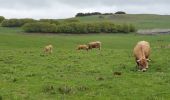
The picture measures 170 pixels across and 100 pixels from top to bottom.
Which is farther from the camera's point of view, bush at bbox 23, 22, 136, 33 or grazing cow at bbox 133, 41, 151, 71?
bush at bbox 23, 22, 136, 33

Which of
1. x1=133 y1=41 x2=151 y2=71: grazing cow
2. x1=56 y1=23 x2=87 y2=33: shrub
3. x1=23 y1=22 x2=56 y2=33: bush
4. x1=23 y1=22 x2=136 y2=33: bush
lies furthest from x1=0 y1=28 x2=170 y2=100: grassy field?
x1=56 y1=23 x2=87 y2=33: shrub

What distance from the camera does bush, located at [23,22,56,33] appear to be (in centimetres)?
9069

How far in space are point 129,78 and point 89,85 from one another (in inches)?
112

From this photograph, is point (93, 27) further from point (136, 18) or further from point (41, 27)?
point (136, 18)

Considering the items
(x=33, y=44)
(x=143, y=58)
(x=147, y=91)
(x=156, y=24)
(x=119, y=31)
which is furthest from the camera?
(x=156, y=24)

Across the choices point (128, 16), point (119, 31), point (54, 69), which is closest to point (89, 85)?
point (54, 69)

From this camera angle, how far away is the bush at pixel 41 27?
9069cm

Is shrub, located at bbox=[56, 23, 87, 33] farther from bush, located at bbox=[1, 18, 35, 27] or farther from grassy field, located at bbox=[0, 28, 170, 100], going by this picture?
grassy field, located at bbox=[0, 28, 170, 100]

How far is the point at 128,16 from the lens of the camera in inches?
5778

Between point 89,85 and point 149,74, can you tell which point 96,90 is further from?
point 149,74

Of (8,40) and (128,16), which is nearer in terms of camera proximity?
(8,40)

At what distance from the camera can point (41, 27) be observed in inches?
3602

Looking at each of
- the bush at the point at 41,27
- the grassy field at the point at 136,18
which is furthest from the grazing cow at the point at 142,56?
the grassy field at the point at 136,18

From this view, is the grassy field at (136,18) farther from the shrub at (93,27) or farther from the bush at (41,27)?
→ the bush at (41,27)
